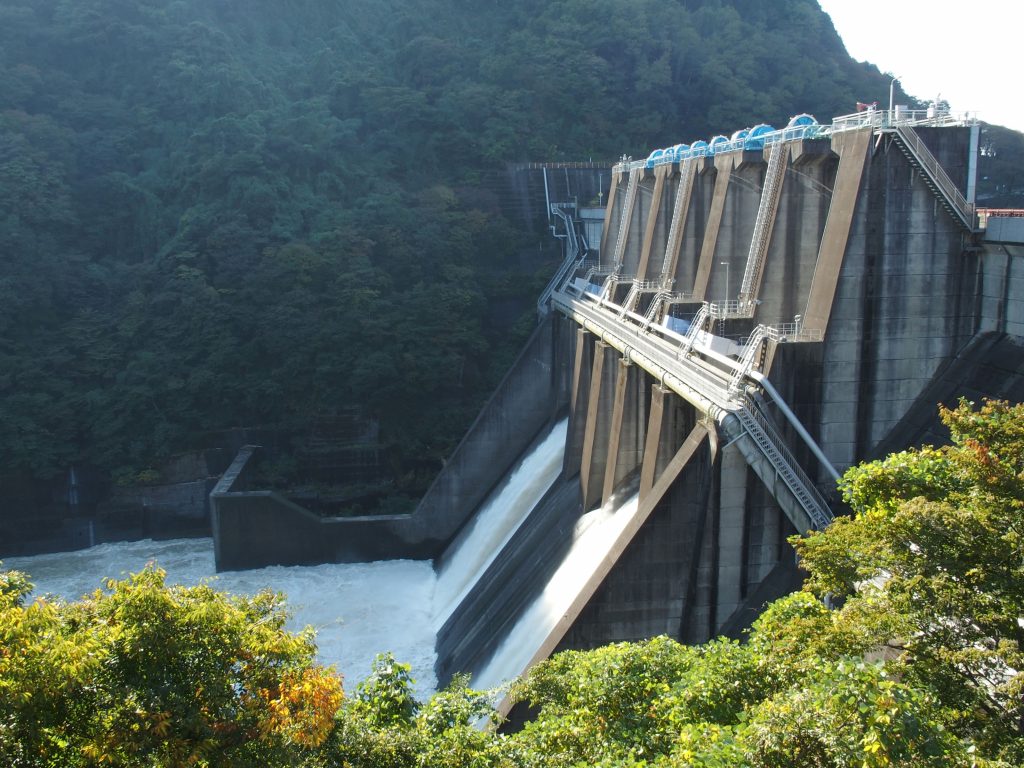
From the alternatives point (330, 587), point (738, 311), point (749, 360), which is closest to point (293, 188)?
point (330, 587)

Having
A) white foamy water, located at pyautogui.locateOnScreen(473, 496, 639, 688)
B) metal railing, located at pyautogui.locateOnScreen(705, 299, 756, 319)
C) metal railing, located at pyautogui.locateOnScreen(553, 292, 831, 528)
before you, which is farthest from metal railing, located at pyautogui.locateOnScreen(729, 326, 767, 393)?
white foamy water, located at pyautogui.locateOnScreen(473, 496, 639, 688)

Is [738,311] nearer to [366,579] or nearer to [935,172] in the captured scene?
[935,172]

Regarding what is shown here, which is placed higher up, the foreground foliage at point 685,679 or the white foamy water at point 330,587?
the foreground foliage at point 685,679

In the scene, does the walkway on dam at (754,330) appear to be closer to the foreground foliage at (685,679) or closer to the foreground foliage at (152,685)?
the foreground foliage at (685,679)

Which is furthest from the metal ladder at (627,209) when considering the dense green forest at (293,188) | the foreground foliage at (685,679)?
the foreground foliage at (685,679)

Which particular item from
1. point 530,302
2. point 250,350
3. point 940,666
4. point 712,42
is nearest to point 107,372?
point 250,350

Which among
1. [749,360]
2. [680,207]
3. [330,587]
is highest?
[680,207]

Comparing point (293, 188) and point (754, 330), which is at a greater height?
point (293, 188)
